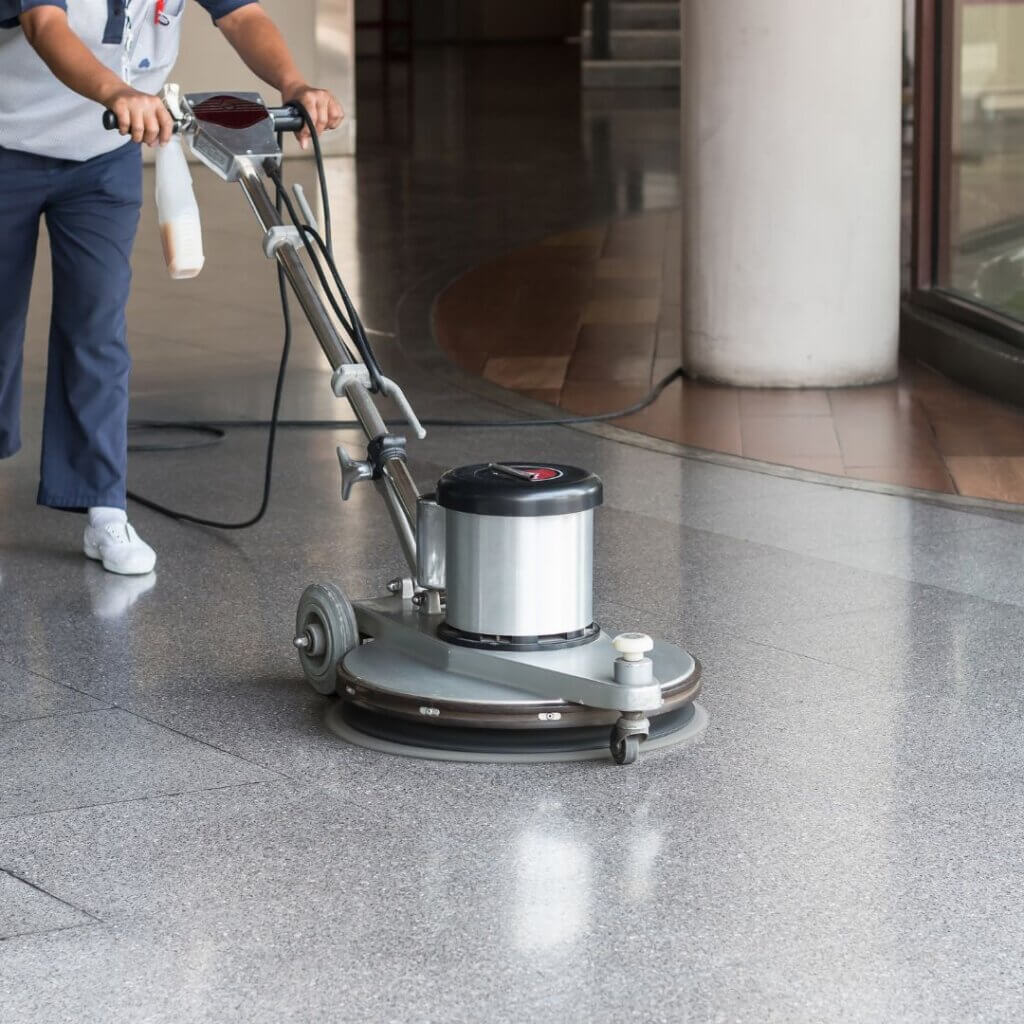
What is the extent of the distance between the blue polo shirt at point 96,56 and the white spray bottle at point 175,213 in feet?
1.90

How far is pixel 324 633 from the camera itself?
2.95 m

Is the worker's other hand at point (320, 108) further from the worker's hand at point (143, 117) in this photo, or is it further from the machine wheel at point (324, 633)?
the machine wheel at point (324, 633)

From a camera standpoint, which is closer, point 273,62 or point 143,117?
point 143,117

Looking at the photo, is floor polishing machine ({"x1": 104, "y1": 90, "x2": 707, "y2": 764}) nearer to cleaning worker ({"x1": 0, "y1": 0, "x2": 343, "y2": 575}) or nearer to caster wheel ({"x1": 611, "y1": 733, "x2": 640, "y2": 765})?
caster wheel ({"x1": 611, "y1": 733, "x2": 640, "y2": 765})

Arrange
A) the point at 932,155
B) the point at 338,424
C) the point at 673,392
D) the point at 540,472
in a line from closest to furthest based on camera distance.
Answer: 1. the point at 540,472
2. the point at 338,424
3. the point at 673,392
4. the point at 932,155

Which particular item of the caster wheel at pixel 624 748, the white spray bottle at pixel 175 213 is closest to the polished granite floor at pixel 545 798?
the caster wheel at pixel 624 748

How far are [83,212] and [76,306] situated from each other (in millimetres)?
190

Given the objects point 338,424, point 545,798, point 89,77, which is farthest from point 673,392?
point 545,798

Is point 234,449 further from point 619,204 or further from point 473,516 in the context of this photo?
point 619,204

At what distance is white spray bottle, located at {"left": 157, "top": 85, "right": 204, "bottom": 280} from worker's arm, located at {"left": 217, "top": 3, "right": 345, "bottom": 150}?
214mm

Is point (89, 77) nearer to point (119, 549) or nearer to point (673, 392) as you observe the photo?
point (119, 549)

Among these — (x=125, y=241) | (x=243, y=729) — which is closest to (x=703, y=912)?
(x=243, y=729)

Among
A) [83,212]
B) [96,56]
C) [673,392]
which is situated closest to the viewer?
[96,56]

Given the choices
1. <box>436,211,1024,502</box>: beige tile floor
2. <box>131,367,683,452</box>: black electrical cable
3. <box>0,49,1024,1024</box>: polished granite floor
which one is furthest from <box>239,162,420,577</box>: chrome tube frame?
<box>131,367,683,452</box>: black electrical cable
